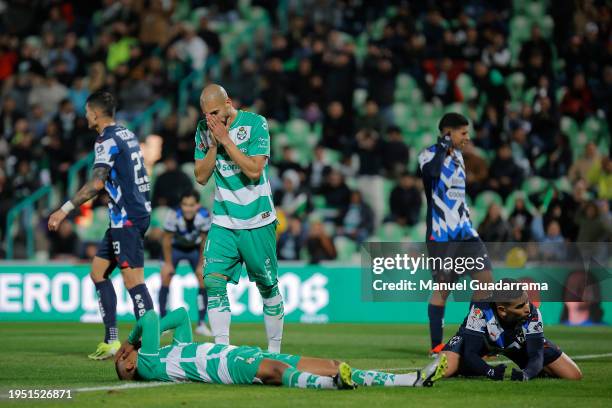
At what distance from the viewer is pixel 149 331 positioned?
9.02m

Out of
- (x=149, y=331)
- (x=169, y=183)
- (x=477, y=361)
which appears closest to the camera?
(x=149, y=331)

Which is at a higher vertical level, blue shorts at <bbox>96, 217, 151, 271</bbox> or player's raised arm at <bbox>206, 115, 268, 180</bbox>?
player's raised arm at <bbox>206, 115, 268, 180</bbox>

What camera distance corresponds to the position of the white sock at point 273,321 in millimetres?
10836

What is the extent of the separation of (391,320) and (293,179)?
10.8 ft

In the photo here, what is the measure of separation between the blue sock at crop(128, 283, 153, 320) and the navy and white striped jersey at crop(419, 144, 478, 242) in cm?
311

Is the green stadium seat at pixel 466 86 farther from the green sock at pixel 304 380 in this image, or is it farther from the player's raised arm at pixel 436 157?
the green sock at pixel 304 380

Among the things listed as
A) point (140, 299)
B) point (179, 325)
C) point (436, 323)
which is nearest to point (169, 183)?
point (140, 299)

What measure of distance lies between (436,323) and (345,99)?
11.3 m

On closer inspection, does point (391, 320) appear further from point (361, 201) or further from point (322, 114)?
point (322, 114)

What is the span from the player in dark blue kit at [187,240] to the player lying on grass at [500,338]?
7067 mm

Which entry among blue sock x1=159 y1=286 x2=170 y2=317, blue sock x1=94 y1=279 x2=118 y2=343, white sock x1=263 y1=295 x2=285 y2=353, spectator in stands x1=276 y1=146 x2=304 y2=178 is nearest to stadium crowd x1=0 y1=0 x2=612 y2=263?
spectator in stands x1=276 y1=146 x2=304 y2=178

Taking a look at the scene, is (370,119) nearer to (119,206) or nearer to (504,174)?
(504,174)

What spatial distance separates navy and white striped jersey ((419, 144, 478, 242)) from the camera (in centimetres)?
1266

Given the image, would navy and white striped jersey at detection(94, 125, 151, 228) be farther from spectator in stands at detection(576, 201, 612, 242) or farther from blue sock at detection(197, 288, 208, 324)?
spectator in stands at detection(576, 201, 612, 242)
